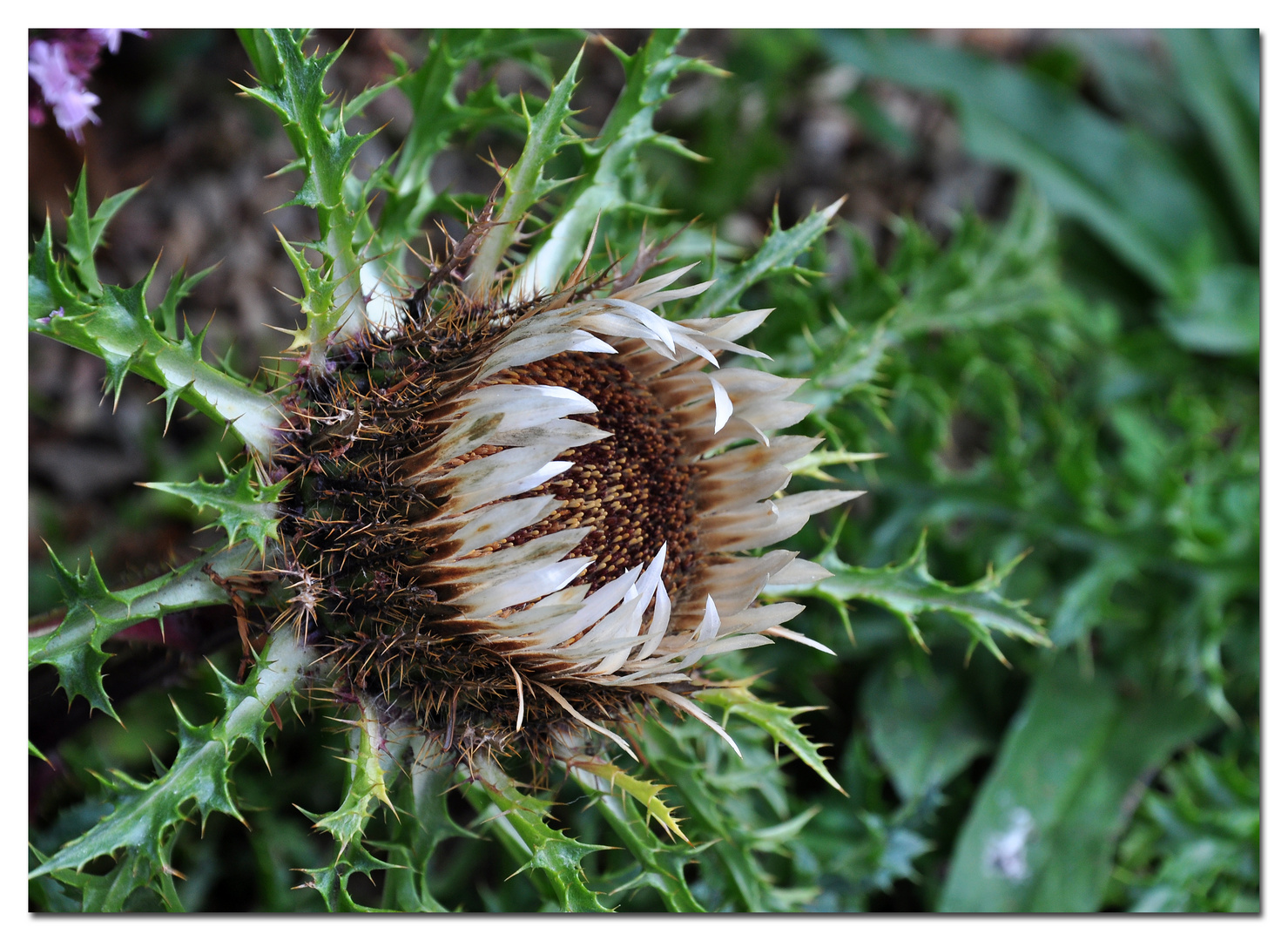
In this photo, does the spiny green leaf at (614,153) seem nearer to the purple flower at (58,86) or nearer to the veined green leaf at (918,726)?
the purple flower at (58,86)

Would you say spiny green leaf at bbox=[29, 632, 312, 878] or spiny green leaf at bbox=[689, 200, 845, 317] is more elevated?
spiny green leaf at bbox=[689, 200, 845, 317]

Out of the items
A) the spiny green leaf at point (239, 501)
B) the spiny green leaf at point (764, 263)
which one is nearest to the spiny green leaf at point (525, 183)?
the spiny green leaf at point (764, 263)

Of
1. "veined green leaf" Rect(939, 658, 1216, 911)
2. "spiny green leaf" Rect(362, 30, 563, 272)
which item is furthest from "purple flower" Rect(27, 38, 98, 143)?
"veined green leaf" Rect(939, 658, 1216, 911)

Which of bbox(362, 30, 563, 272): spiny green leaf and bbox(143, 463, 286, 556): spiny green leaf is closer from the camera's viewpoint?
bbox(143, 463, 286, 556): spiny green leaf

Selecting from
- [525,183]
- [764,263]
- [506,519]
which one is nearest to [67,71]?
[525,183]

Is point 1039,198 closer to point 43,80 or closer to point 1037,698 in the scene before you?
point 1037,698

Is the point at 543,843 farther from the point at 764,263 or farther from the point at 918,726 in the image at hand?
the point at 918,726

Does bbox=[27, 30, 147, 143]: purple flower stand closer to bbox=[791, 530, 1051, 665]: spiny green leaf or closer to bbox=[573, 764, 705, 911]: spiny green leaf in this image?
bbox=[573, 764, 705, 911]: spiny green leaf

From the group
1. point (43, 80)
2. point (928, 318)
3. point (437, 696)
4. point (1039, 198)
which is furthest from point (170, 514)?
point (1039, 198)
